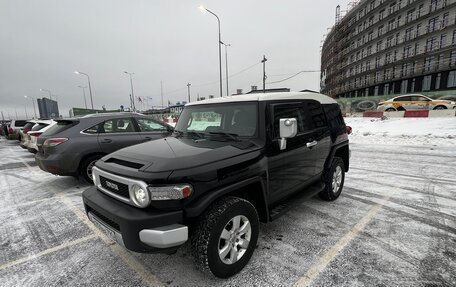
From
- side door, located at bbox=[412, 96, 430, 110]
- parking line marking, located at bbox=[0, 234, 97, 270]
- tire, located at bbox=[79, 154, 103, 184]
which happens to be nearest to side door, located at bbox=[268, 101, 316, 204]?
parking line marking, located at bbox=[0, 234, 97, 270]

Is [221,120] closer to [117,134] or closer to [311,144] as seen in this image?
[311,144]

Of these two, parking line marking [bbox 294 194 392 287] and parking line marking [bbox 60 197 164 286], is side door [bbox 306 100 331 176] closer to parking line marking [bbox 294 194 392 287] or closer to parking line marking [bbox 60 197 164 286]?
parking line marking [bbox 294 194 392 287]

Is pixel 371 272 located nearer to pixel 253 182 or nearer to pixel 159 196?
pixel 253 182

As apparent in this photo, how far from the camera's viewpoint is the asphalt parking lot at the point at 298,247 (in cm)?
245

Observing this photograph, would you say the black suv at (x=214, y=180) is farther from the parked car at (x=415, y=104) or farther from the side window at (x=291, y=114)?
the parked car at (x=415, y=104)

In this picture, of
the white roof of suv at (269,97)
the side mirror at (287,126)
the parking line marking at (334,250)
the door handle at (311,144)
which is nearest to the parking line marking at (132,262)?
the parking line marking at (334,250)

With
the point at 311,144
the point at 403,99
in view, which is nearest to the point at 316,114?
the point at 311,144

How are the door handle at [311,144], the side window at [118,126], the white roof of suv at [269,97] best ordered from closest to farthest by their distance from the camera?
1. the white roof of suv at [269,97]
2. the door handle at [311,144]
3. the side window at [118,126]

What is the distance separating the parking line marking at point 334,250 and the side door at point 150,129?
4659mm

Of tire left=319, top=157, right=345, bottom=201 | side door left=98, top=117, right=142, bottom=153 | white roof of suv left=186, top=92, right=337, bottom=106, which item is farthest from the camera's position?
side door left=98, top=117, right=142, bottom=153

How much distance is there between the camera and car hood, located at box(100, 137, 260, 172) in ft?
7.27

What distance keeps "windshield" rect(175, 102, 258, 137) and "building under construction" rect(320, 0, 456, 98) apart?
159 ft

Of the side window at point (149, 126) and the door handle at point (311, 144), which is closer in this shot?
the door handle at point (311, 144)

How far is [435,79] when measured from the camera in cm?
3869
